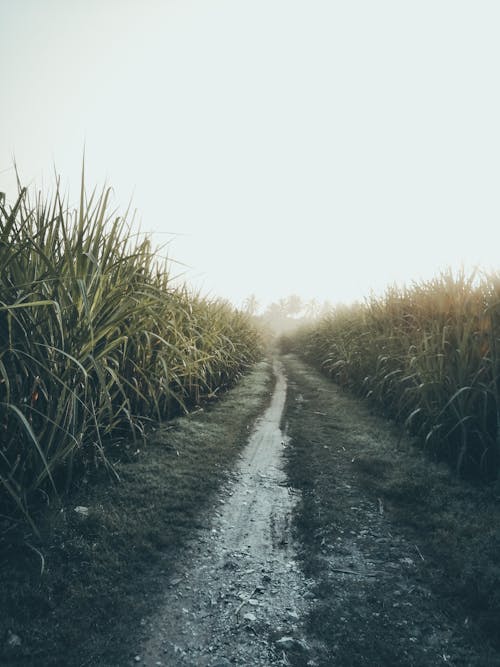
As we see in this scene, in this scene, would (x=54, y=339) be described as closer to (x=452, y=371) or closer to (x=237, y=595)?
(x=237, y=595)

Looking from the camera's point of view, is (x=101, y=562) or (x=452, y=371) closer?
(x=101, y=562)

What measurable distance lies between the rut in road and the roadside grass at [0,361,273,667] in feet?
0.27

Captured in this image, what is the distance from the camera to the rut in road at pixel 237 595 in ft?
3.99

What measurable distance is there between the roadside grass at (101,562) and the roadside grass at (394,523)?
1.97ft

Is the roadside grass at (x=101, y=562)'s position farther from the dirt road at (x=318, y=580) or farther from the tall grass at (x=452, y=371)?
the tall grass at (x=452, y=371)

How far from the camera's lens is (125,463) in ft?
7.65

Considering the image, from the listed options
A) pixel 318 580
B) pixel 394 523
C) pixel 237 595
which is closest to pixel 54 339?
pixel 237 595

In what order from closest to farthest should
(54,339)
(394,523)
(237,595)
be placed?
(237,595) < (54,339) < (394,523)

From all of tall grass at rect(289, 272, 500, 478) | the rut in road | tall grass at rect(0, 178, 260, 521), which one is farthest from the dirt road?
tall grass at rect(0, 178, 260, 521)

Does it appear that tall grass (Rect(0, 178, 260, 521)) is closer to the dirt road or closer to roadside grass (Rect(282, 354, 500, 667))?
the dirt road

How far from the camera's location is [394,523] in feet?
6.52

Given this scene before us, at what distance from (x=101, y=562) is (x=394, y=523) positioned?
4.60 ft

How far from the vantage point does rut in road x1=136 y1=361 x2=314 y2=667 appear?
1.22 meters

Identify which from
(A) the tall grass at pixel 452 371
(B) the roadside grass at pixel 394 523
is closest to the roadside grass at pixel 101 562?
(B) the roadside grass at pixel 394 523
